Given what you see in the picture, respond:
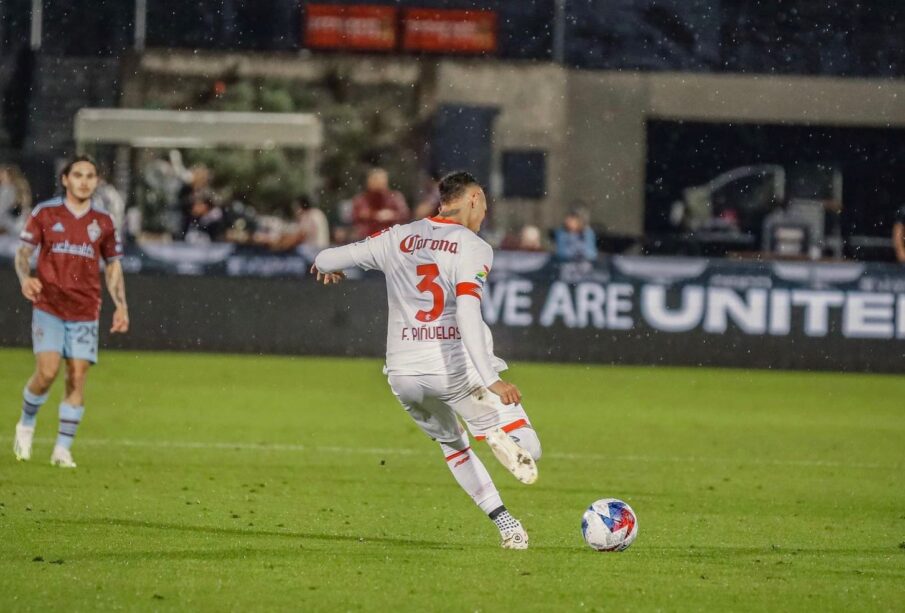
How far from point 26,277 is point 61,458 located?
122 cm

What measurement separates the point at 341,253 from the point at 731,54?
26776 millimetres

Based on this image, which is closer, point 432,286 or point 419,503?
point 432,286

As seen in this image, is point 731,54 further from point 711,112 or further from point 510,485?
point 510,485

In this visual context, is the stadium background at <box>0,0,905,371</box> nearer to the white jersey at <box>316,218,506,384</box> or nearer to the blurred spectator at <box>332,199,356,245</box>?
the blurred spectator at <box>332,199,356,245</box>

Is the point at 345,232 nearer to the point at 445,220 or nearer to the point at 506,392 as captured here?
the point at 445,220

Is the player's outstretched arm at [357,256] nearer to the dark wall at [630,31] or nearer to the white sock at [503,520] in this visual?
the white sock at [503,520]

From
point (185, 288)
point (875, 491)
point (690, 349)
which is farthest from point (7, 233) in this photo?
point (875, 491)

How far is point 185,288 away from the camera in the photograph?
68.4 ft

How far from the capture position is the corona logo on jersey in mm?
8266

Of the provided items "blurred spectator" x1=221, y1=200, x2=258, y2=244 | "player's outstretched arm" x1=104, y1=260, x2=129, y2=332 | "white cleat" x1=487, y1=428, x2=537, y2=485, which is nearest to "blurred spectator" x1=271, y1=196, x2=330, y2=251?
"blurred spectator" x1=221, y1=200, x2=258, y2=244

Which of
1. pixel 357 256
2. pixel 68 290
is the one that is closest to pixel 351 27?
pixel 68 290

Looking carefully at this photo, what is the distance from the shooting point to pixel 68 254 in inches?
456

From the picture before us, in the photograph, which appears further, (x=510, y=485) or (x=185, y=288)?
(x=185, y=288)

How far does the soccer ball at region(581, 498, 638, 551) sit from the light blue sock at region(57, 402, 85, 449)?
14.6 feet
